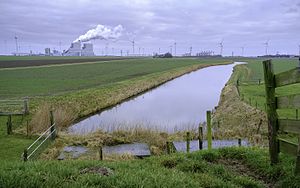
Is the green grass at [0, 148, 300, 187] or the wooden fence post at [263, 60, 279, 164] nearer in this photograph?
the green grass at [0, 148, 300, 187]

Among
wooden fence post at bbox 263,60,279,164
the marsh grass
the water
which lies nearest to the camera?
wooden fence post at bbox 263,60,279,164

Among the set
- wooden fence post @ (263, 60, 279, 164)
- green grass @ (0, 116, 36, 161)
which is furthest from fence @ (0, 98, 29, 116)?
wooden fence post @ (263, 60, 279, 164)

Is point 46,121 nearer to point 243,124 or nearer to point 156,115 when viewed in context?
point 156,115

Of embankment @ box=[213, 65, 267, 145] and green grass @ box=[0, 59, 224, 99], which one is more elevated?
green grass @ box=[0, 59, 224, 99]

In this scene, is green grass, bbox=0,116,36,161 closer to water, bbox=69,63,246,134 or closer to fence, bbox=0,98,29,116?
fence, bbox=0,98,29,116

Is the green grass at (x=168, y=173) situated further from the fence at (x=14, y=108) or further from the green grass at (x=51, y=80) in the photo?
the green grass at (x=51, y=80)

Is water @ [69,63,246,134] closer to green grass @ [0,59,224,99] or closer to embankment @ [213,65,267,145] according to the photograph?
embankment @ [213,65,267,145]

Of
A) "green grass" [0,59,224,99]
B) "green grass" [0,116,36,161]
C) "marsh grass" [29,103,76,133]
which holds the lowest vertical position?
"green grass" [0,116,36,161]

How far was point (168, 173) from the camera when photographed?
5.88 metres

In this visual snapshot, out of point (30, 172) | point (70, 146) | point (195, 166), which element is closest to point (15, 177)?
point (30, 172)

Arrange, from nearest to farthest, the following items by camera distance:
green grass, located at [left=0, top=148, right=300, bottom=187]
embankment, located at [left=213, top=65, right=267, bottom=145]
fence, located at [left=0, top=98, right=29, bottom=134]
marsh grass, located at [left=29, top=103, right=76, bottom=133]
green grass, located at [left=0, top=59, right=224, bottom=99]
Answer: green grass, located at [left=0, top=148, right=300, bottom=187]
embankment, located at [left=213, top=65, right=267, bottom=145]
marsh grass, located at [left=29, top=103, right=76, bottom=133]
fence, located at [left=0, top=98, right=29, bottom=134]
green grass, located at [left=0, top=59, right=224, bottom=99]

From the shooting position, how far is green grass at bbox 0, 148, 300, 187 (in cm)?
498

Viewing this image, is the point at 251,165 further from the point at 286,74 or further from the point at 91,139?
the point at 91,139

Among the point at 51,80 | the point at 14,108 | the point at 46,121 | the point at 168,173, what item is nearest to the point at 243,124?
the point at 46,121
